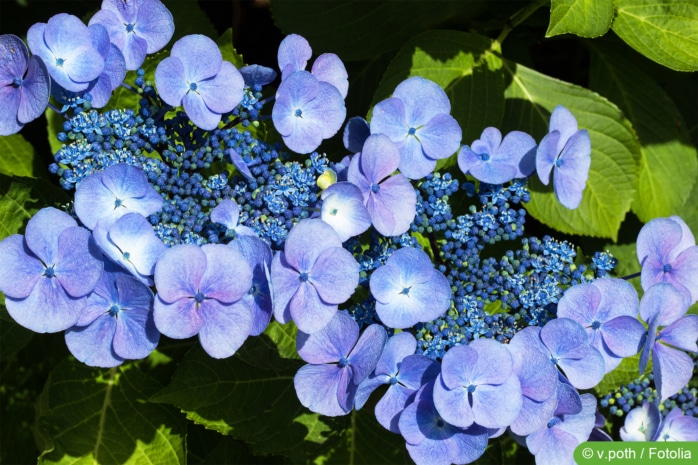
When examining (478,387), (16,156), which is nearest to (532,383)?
(478,387)

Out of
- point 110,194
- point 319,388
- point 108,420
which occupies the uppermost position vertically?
point 110,194

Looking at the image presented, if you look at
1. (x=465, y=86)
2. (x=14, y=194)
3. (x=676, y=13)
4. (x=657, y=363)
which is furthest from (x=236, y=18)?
(x=657, y=363)

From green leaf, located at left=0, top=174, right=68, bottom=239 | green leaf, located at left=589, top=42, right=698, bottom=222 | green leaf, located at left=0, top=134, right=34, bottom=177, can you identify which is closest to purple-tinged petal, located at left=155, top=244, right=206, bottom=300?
green leaf, located at left=0, top=174, right=68, bottom=239

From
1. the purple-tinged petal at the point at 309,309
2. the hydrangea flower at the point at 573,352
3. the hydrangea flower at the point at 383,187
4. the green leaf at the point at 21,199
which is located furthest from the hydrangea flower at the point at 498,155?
the green leaf at the point at 21,199

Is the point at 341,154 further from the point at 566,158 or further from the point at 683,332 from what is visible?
the point at 683,332

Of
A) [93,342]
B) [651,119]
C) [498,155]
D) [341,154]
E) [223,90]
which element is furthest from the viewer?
[651,119]

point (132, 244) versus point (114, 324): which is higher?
point (132, 244)

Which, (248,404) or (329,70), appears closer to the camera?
(329,70)

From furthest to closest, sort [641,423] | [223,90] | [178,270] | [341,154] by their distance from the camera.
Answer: [341,154] < [641,423] < [223,90] < [178,270]
